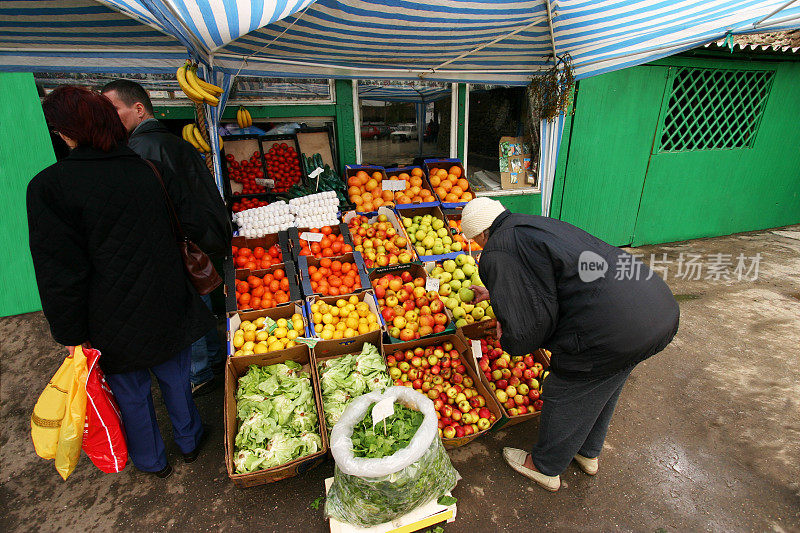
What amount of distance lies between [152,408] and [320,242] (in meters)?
2.02

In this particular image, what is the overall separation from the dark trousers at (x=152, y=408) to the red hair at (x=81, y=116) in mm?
1300

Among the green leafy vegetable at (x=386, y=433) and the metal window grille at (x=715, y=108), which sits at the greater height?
→ the metal window grille at (x=715, y=108)

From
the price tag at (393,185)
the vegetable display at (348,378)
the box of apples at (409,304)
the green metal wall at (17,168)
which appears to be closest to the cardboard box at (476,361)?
the box of apples at (409,304)

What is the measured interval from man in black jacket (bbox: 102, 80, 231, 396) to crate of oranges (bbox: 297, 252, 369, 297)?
1.00m

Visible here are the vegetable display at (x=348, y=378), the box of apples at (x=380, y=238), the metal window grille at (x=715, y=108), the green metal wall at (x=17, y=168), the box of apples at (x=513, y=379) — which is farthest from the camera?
the metal window grille at (x=715, y=108)

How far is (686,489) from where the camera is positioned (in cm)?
270

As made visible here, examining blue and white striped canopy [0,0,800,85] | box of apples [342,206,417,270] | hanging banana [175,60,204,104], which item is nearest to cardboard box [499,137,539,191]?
blue and white striped canopy [0,0,800,85]

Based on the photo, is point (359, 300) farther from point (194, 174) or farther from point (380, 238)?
point (194, 174)

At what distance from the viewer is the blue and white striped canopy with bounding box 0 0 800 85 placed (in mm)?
2641

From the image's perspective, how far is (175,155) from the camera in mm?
2592

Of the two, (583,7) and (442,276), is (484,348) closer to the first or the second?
(442,276)

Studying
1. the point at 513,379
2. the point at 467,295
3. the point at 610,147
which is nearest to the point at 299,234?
the point at 467,295

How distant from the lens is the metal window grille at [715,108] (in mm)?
6371

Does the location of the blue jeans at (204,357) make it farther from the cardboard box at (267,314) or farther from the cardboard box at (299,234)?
the cardboard box at (299,234)
